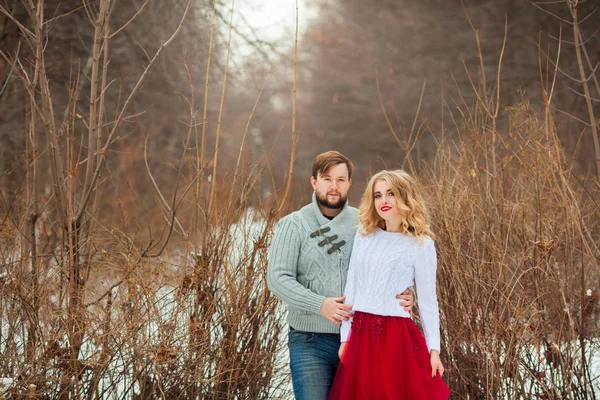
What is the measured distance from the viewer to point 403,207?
1770 millimetres

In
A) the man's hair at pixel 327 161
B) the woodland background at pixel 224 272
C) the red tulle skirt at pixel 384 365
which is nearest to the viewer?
the red tulle skirt at pixel 384 365

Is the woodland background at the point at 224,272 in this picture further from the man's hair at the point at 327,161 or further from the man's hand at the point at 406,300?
the man's hand at the point at 406,300

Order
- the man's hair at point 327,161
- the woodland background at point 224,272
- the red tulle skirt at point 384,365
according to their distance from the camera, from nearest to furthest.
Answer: the red tulle skirt at point 384,365
the man's hair at point 327,161
the woodland background at point 224,272

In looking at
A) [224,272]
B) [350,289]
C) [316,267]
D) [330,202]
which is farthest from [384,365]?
[224,272]

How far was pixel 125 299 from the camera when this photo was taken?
99.3 inches

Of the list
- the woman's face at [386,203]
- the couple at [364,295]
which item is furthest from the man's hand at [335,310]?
the woman's face at [386,203]

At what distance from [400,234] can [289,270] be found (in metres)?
0.36

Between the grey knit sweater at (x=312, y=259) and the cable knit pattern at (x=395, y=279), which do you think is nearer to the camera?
the cable knit pattern at (x=395, y=279)

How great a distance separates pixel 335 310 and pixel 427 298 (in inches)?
10.1

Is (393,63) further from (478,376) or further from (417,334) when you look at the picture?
A: (417,334)

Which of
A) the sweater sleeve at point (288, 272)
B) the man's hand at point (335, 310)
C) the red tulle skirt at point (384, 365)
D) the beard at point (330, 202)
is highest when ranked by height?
the beard at point (330, 202)

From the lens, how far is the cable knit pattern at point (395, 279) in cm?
176

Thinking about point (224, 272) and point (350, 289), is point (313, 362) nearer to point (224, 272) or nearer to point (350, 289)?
point (350, 289)

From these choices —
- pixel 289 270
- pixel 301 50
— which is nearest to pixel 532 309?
pixel 289 270
